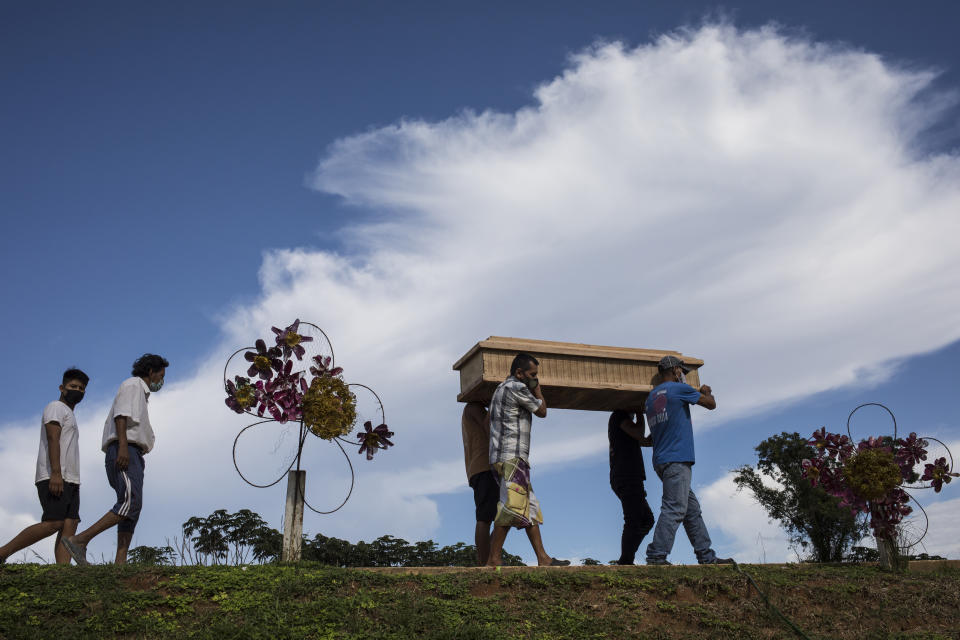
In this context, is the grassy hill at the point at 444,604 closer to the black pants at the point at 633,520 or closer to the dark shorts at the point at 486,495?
the black pants at the point at 633,520

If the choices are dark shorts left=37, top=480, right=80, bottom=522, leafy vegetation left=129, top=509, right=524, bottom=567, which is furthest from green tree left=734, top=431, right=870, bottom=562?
dark shorts left=37, top=480, right=80, bottom=522

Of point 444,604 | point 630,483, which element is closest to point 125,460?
point 444,604

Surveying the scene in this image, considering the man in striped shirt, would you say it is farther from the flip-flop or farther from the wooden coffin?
the flip-flop

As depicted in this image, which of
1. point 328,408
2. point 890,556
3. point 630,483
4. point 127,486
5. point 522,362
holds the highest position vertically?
point 522,362

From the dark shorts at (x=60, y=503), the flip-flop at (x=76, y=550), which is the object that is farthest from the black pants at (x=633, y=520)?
the dark shorts at (x=60, y=503)

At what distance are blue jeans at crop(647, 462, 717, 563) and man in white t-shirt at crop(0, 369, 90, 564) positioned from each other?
5481 millimetres

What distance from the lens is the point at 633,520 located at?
8664 mm

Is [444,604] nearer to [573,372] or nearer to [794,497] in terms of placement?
[573,372]

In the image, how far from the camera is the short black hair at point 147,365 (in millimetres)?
7672

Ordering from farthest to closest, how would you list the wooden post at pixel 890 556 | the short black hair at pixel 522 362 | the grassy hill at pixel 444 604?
the wooden post at pixel 890 556 < the short black hair at pixel 522 362 < the grassy hill at pixel 444 604

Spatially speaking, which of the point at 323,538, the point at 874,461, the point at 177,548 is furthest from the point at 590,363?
the point at 323,538

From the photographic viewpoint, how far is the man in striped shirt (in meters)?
7.29

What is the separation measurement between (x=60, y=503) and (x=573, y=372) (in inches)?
209

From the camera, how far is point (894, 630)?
22.1 ft
